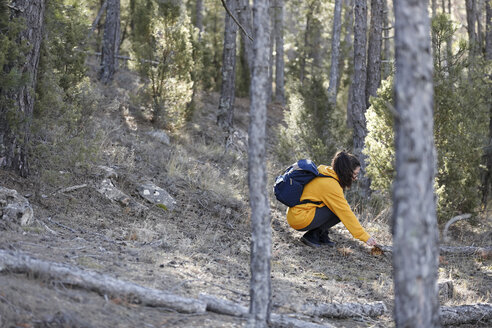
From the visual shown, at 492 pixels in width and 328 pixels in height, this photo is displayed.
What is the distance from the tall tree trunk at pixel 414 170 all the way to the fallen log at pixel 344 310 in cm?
145

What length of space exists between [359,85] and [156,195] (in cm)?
460

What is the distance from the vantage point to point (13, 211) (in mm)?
4648

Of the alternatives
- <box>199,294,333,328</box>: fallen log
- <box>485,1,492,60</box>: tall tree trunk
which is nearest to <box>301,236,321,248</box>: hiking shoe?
<box>199,294,333,328</box>: fallen log

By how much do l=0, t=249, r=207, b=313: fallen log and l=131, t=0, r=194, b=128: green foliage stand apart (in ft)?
24.2

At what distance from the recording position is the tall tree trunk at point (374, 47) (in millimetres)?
9977

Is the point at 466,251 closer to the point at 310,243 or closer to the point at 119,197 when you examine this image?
the point at 310,243

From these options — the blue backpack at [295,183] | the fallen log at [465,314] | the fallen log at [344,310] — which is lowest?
the fallen log at [465,314]

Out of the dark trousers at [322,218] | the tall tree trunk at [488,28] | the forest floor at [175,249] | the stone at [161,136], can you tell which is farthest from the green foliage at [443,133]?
the tall tree trunk at [488,28]

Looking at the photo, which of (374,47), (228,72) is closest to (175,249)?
(374,47)

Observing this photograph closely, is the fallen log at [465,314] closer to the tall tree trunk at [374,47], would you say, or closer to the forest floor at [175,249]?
the forest floor at [175,249]

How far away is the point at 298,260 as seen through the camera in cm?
591

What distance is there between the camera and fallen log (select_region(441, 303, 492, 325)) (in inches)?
177

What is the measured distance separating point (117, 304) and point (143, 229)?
7.03 ft

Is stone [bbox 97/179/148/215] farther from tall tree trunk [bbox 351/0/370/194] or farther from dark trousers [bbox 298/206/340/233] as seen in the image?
tall tree trunk [bbox 351/0/370/194]
